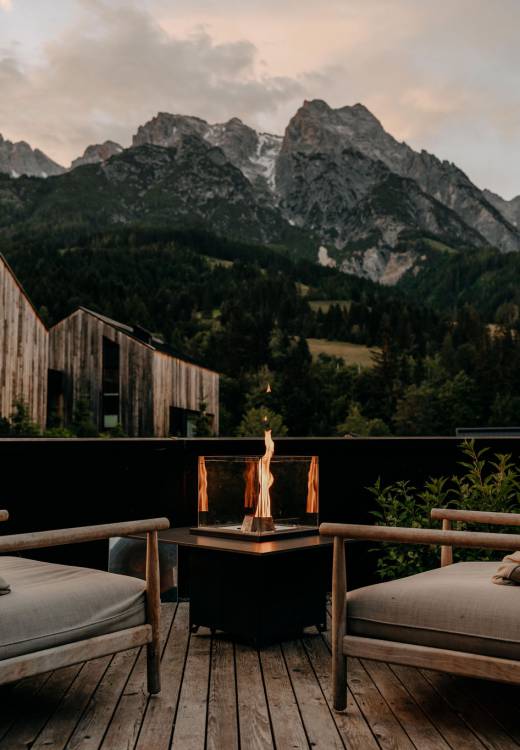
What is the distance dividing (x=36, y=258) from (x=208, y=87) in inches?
4620

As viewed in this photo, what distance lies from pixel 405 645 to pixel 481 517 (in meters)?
0.91

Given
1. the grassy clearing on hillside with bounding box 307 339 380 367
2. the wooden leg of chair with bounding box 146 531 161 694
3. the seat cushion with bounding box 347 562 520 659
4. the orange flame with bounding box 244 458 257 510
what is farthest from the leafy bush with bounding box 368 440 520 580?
the grassy clearing on hillside with bounding box 307 339 380 367

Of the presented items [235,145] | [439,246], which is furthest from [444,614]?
[235,145]

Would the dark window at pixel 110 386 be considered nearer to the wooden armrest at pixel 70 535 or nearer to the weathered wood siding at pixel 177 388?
the weathered wood siding at pixel 177 388

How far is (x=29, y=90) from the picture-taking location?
10494 cm

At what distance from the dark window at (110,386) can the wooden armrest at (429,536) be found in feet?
85.1

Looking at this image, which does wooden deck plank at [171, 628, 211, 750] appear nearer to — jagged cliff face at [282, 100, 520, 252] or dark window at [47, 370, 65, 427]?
dark window at [47, 370, 65, 427]

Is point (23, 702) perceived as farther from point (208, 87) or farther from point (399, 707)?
point (208, 87)

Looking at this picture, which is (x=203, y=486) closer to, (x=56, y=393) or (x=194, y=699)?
(x=194, y=699)

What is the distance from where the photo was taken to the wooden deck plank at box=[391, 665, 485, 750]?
251 cm

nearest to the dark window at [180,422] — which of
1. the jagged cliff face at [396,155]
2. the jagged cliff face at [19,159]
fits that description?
the jagged cliff face at [396,155]

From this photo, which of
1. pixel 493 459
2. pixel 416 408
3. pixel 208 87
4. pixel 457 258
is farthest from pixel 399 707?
pixel 208 87

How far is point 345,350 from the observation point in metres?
65.5

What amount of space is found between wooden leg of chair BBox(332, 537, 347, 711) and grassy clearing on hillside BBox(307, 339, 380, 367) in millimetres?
60036
